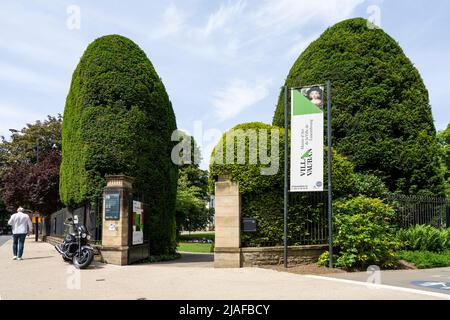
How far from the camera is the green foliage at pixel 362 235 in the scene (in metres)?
12.2

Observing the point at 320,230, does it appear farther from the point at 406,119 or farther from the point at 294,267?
the point at 406,119

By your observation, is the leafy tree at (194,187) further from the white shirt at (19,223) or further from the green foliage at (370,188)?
the white shirt at (19,223)

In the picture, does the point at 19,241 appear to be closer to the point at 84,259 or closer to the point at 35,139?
the point at 84,259

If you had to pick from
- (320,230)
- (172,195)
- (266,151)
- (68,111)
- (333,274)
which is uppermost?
(68,111)

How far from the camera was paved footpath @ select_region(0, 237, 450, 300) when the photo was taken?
7980 mm

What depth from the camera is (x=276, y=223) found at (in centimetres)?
1273

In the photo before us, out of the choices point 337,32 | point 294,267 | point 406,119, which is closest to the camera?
point 294,267

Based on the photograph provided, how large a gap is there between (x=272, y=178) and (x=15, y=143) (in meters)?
41.9

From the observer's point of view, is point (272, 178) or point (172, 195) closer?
point (272, 178)

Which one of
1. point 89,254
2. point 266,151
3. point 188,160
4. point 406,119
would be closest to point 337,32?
point 406,119

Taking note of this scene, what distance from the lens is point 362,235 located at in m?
12.1

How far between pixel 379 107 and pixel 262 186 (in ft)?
30.9

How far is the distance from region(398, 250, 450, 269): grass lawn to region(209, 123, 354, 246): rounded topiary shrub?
3249mm

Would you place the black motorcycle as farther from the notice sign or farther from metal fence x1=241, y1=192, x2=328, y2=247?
the notice sign
